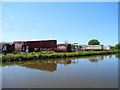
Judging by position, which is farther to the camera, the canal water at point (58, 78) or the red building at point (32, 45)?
the red building at point (32, 45)

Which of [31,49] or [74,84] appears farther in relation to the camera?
[31,49]

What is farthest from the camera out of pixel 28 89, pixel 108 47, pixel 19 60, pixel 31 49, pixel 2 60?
pixel 108 47

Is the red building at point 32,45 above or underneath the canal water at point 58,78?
above

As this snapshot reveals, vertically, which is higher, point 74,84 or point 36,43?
point 36,43

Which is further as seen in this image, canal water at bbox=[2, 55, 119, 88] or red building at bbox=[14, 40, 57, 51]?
red building at bbox=[14, 40, 57, 51]

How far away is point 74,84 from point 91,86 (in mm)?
722

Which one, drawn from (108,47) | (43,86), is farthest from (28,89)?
(108,47)

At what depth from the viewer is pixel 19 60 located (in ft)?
47.2

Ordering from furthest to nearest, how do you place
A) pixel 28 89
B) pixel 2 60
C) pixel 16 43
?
1. pixel 16 43
2. pixel 2 60
3. pixel 28 89

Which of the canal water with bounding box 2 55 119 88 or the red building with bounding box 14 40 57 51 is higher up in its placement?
the red building with bounding box 14 40 57 51

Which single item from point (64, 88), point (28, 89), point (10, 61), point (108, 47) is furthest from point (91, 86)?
point (108, 47)

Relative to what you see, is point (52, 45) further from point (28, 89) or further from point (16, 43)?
point (28, 89)

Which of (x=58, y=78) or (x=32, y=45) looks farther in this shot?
(x=32, y=45)

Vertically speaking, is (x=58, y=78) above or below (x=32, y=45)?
below
